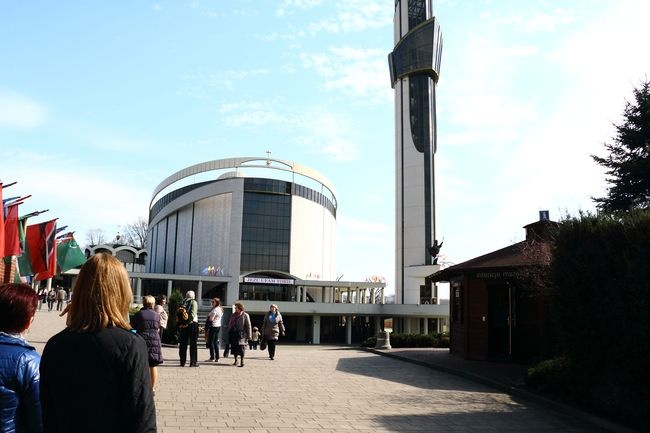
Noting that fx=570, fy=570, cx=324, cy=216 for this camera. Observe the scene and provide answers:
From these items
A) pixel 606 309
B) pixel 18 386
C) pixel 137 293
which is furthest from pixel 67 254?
pixel 18 386

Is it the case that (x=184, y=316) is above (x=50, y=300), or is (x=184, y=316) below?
below

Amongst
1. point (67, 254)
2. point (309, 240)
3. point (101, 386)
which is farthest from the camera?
point (309, 240)

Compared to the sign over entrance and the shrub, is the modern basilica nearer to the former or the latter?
the sign over entrance

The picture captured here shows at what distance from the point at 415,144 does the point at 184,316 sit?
1805 inches

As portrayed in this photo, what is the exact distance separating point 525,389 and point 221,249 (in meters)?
53.8

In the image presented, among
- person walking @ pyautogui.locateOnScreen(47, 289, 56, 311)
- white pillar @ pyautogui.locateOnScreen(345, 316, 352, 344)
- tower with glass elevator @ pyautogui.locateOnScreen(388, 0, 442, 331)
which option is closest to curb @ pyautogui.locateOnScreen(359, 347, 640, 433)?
person walking @ pyautogui.locateOnScreen(47, 289, 56, 311)

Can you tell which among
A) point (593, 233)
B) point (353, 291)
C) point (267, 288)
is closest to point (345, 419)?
point (593, 233)

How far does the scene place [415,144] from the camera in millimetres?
56906

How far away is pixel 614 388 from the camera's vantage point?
8.88 meters

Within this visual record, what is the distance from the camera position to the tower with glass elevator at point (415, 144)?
2191 inches

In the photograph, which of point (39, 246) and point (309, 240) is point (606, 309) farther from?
point (309, 240)

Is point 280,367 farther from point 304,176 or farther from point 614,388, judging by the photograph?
point 304,176

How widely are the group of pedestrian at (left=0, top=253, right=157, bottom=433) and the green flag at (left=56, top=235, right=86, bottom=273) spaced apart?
3076 centimetres

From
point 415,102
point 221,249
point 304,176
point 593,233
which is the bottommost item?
point 593,233
